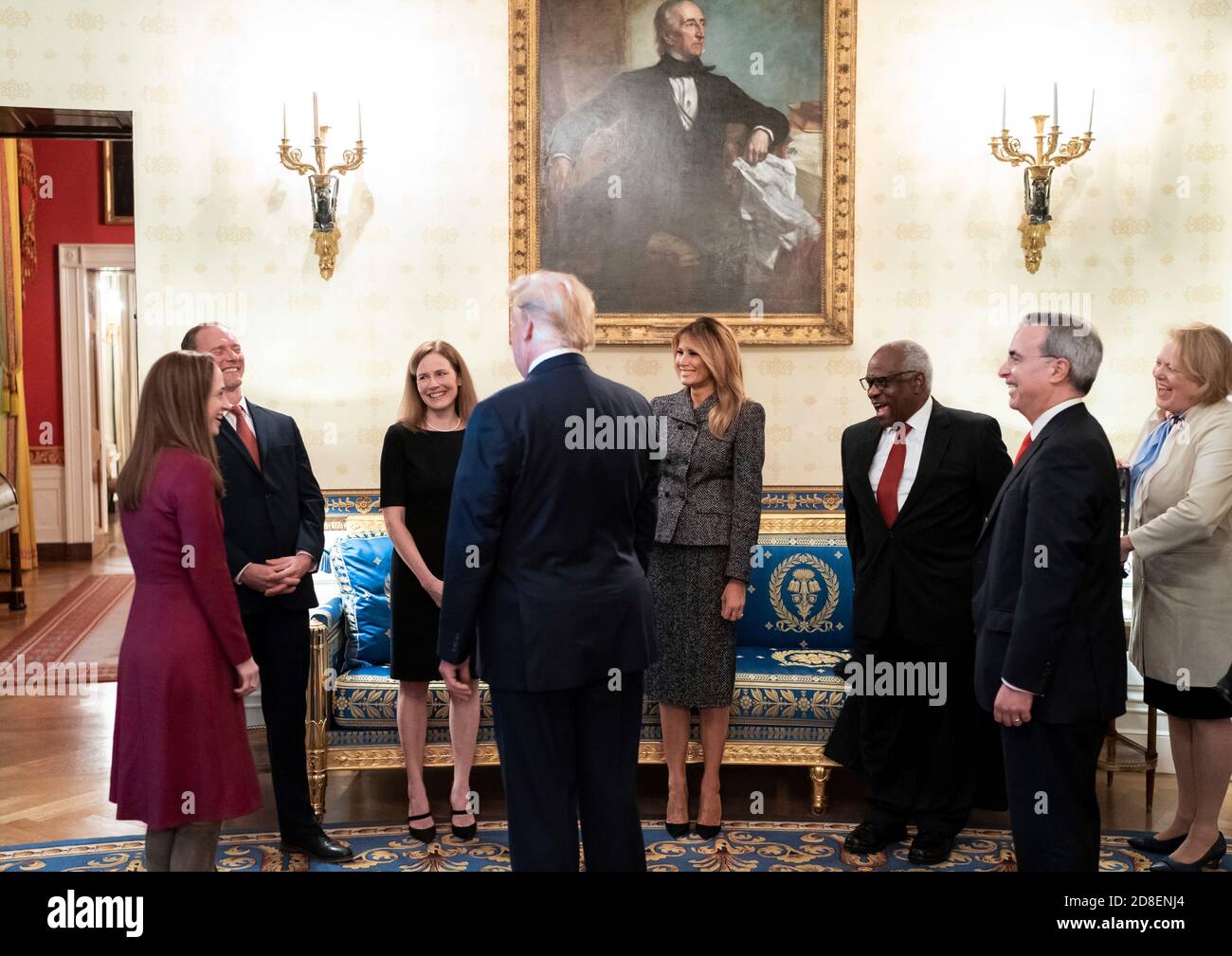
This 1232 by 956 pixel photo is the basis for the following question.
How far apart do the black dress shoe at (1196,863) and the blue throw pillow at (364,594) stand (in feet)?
9.81

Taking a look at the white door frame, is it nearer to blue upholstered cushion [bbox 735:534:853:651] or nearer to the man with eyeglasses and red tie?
blue upholstered cushion [bbox 735:534:853:651]

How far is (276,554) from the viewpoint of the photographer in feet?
12.9

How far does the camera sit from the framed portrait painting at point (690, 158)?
5562mm

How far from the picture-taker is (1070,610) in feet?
9.45

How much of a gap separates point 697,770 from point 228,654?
270cm

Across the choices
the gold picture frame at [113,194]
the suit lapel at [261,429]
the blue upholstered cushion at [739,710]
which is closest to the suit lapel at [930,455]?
the blue upholstered cushion at [739,710]

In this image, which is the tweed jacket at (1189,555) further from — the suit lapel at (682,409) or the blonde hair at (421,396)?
Result: the blonde hair at (421,396)

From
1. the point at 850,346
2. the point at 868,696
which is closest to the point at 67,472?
the point at 850,346

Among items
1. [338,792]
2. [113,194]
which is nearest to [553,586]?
[338,792]

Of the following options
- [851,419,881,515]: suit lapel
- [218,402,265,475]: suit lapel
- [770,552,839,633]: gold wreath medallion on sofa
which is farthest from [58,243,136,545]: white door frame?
[851,419,881,515]: suit lapel

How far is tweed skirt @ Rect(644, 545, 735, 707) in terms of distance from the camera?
424cm

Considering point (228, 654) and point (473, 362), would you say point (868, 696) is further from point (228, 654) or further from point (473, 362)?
point (473, 362)

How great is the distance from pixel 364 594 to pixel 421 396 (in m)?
1.09
